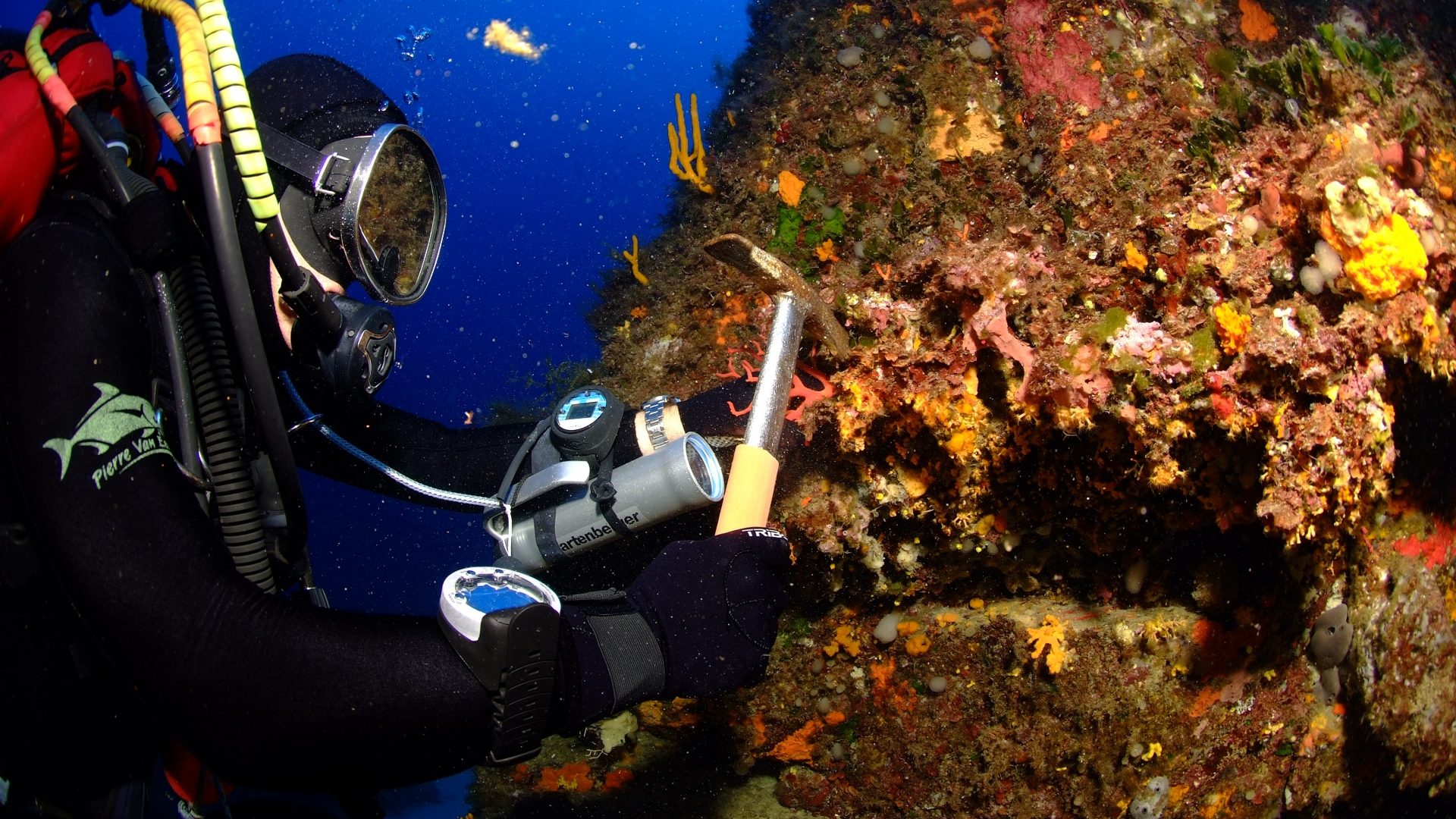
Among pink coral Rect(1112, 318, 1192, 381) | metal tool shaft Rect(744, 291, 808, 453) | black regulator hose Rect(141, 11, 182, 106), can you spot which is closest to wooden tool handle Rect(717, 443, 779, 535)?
metal tool shaft Rect(744, 291, 808, 453)

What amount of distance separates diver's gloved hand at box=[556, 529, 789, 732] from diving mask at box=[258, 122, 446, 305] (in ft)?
4.98

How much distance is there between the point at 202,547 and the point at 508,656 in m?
0.70

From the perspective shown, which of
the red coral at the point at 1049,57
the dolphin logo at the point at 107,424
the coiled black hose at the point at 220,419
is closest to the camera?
the dolphin logo at the point at 107,424

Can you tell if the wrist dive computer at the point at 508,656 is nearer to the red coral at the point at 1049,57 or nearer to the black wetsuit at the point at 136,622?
the black wetsuit at the point at 136,622

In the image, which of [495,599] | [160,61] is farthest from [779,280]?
[160,61]

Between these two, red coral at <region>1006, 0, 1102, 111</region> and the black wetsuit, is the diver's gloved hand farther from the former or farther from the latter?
red coral at <region>1006, 0, 1102, 111</region>

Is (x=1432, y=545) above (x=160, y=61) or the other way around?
the other way around

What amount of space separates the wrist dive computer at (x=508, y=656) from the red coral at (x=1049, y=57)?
11.7 ft

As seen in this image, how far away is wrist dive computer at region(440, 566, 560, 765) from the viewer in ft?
4.98

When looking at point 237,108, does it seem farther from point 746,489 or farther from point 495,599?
point 746,489

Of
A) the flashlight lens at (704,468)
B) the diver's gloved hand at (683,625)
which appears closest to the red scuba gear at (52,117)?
the diver's gloved hand at (683,625)

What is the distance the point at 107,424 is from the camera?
1382mm

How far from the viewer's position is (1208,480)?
7.06 feet

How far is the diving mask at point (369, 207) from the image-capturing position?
229 centimetres
